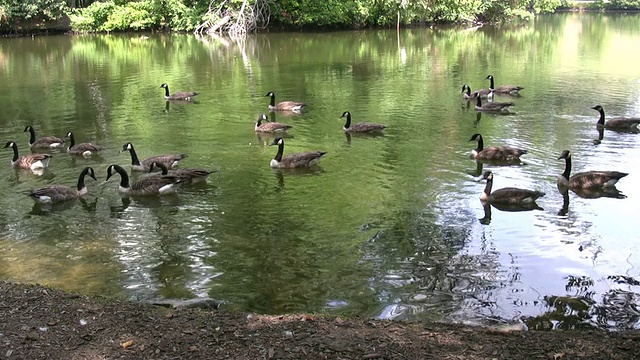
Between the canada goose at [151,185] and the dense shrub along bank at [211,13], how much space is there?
132 feet

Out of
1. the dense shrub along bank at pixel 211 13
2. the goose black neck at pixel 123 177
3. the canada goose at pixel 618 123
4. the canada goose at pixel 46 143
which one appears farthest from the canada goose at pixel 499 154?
the dense shrub along bank at pixel 211 13

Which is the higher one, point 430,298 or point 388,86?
point 388,86

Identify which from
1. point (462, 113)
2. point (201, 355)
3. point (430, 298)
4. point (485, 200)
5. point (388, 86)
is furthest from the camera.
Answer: point (388, 86)

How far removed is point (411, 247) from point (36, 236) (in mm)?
5974

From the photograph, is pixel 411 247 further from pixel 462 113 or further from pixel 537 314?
pixel 462 113

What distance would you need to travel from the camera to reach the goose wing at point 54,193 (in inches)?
446

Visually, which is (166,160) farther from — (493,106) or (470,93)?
(470,93)

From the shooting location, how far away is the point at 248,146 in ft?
50.6

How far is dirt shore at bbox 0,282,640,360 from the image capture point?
18.3ft

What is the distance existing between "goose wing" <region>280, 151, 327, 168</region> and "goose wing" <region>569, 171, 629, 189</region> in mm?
5175

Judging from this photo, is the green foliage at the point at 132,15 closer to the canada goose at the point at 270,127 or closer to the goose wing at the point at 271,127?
the canada goose at the point at 270,127

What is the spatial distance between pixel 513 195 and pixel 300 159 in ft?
14.9

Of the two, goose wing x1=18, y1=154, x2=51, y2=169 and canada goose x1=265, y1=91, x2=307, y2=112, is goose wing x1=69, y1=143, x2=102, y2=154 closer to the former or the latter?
goose wing x1=18, y1=154, x2=51, y2=169

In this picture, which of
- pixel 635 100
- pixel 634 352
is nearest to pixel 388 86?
pixel 635 100
